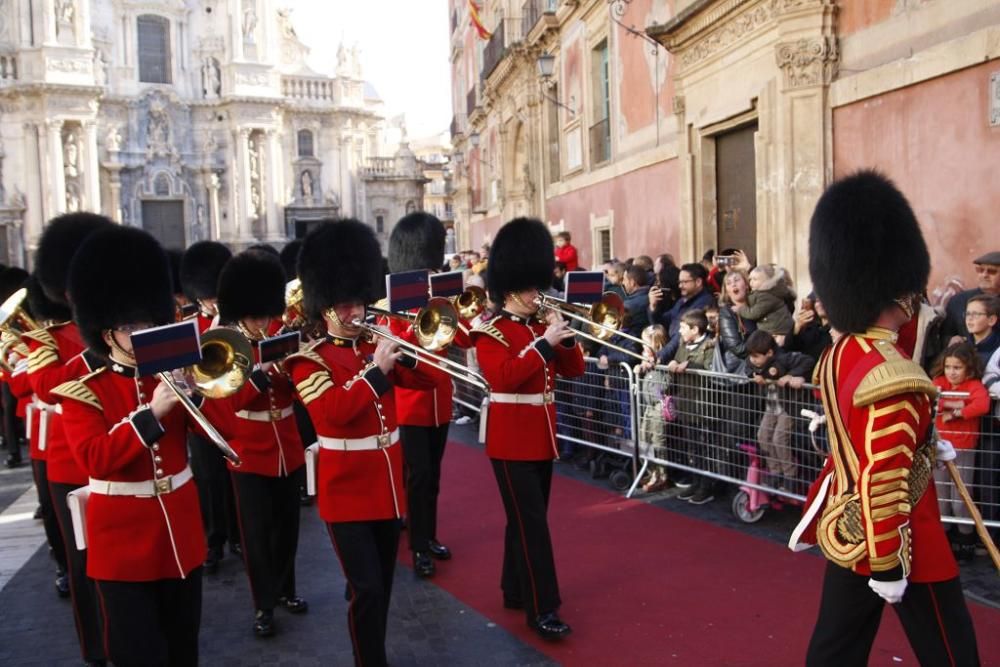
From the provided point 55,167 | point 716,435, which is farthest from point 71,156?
point 716,435

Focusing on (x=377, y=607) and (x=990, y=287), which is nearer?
(x=377, y=607)

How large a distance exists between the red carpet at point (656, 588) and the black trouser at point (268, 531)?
1.00 metres

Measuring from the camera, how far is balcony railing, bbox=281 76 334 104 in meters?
39.1

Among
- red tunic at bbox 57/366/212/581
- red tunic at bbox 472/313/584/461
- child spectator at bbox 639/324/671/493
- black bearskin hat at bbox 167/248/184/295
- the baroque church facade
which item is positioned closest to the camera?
red tunic at bbox 57/366/212/581

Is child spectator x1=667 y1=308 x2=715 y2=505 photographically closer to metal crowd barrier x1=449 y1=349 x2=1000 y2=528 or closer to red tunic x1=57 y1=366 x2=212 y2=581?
metal crowd barrier x1=449 y1=349 x2=1000 y2=528

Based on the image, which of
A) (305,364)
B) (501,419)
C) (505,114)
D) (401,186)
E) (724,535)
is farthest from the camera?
(401,186)

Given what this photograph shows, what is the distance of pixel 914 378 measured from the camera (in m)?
2.90

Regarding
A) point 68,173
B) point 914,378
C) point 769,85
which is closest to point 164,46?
point 68,173

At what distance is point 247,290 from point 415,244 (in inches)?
90.5

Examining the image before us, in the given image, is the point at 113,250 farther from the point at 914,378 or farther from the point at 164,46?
the point at 164,46

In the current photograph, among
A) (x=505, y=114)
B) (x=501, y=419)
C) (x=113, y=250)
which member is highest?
(x=505, y=114)

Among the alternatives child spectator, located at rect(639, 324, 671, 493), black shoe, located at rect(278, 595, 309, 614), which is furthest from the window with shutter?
black shoe, located at rect(278, 595, 309, 614)

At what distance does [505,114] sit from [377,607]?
19.4 meters

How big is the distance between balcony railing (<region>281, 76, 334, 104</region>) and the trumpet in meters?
34.5
